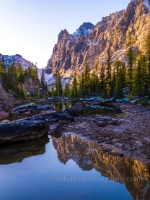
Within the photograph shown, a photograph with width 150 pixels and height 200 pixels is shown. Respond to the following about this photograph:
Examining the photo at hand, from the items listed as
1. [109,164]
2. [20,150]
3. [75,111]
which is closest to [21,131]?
[20,150]

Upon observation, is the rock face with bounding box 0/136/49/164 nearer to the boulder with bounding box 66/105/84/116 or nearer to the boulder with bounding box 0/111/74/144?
the boulder with bounding box 0/111/74/144

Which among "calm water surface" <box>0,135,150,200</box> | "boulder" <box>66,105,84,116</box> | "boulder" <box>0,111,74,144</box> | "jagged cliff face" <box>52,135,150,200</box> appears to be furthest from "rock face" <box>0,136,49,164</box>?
"boulder" <box>66,105,84,116</box>

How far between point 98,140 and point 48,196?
7.13 metres

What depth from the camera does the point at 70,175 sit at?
26.8 ft

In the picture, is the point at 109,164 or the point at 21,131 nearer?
the point at 109,164

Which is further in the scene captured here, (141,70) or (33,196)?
(141,70)

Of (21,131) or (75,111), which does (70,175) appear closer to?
(21,131)

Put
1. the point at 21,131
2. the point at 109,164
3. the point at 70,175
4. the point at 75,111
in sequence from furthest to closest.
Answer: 1. the point at 75,111
2. the point at 21,131
3. the point at 109,164
4. the point at 70,175

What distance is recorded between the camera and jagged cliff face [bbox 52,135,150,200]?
6.94m

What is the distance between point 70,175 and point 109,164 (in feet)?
7.40

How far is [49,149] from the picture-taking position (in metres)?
12.2

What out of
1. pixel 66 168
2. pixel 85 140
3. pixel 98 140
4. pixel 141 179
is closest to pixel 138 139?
pixel 98 140

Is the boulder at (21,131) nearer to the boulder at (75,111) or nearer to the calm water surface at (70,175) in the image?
the calm water surface at (70,175)

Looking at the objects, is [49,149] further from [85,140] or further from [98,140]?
[98,140]
